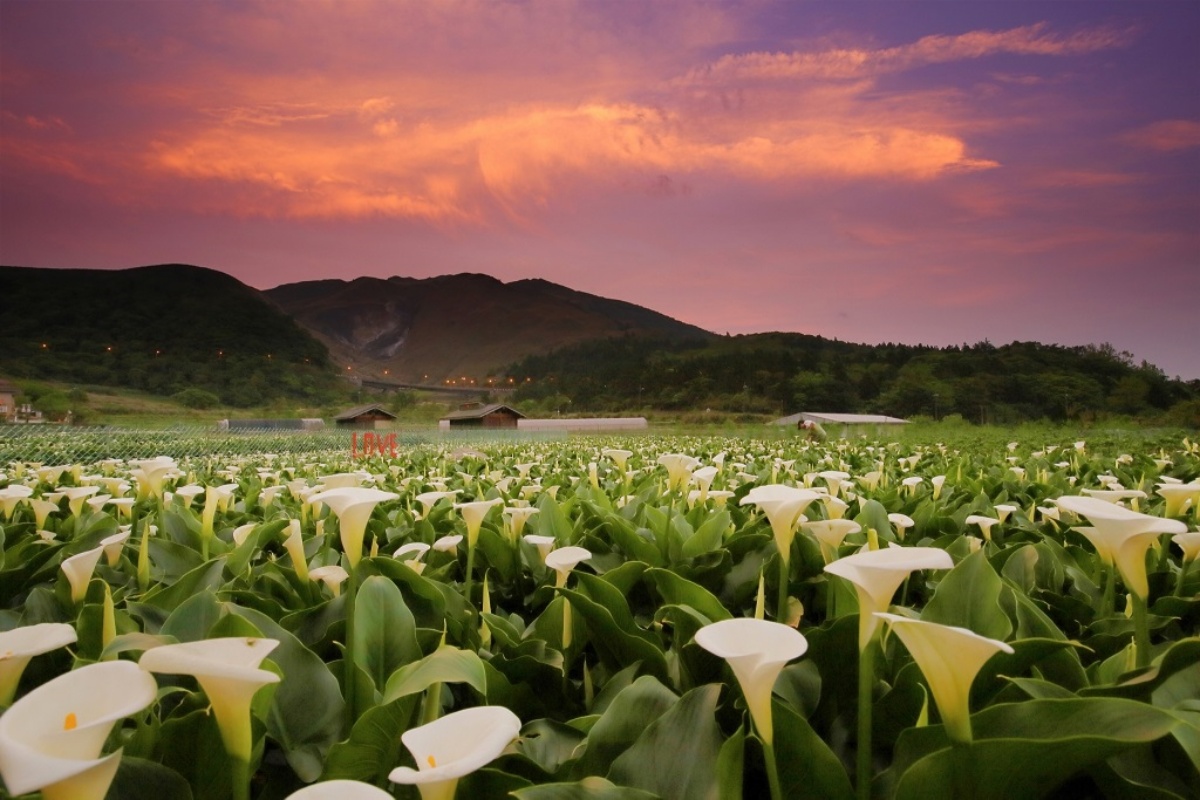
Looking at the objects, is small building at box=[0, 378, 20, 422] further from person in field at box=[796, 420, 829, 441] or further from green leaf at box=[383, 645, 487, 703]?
green leaf at box=[383, 645, 487, 703]

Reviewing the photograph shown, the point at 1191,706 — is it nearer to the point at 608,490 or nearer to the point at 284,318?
the point at 608,490

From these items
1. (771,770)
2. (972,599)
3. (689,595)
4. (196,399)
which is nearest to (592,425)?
(689,595)

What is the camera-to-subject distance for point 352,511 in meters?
1.18

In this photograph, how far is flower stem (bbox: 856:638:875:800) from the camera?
0.87 metres

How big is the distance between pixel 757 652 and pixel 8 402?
7024cm

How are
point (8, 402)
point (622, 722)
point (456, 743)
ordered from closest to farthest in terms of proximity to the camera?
point (456, 743)
point (622, 722)
point (8, 402)

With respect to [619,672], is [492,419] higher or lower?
lower

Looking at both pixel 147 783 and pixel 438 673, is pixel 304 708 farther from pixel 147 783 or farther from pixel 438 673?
pixel 438 673

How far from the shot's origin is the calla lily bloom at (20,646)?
95 centimetres

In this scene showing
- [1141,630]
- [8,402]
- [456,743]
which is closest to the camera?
[456,743]

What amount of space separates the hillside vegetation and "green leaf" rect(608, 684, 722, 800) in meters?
24.4

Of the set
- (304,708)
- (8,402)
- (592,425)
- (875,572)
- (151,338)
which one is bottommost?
(8,402)

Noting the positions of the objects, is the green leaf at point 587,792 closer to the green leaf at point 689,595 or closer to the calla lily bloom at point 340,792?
the calla lily bloom at point 340,792

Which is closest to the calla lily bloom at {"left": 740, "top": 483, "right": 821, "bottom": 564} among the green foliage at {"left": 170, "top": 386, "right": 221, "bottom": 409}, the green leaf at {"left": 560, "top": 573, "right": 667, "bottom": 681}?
the green leaf at {"left": 560, "top": 573, "right": 667, "bottom": 681}
